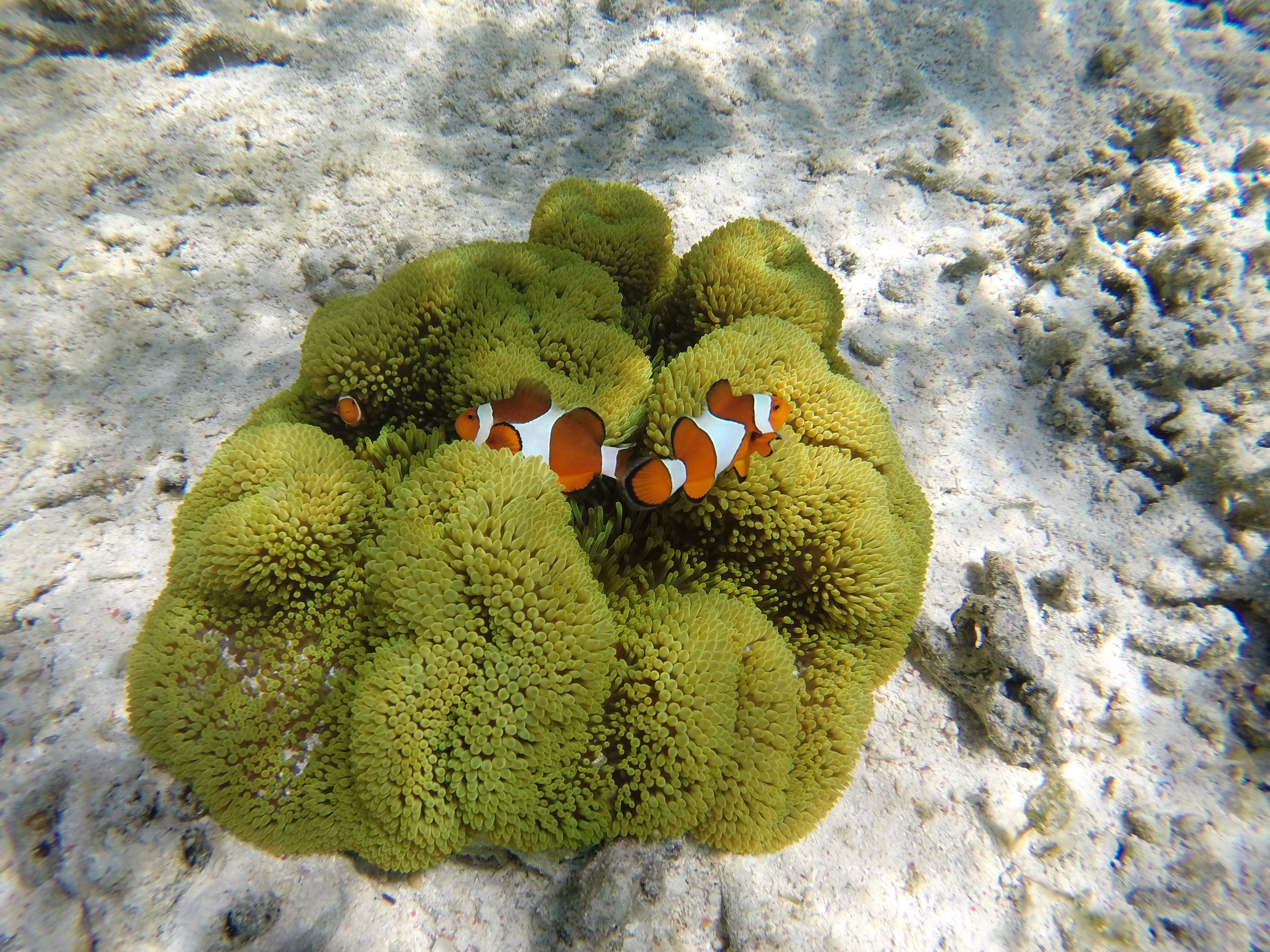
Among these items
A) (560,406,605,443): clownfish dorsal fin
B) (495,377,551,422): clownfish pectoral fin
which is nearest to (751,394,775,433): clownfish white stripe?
(560,406,605,443): clownfish dorsal fin

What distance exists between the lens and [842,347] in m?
2.68

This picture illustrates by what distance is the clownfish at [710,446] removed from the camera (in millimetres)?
1458

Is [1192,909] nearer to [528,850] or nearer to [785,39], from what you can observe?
[528,850]

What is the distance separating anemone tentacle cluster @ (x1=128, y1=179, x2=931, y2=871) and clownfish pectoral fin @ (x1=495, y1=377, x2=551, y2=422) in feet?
0.26

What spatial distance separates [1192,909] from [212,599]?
8.63 ft

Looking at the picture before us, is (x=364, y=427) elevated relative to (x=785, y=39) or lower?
lower

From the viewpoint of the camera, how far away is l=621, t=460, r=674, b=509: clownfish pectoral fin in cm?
145

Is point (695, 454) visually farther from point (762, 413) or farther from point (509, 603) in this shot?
point (509, 603)

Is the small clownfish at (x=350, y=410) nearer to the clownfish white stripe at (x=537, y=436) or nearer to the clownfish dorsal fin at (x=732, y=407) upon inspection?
the clownfish white stripe at (x=537, y=436)

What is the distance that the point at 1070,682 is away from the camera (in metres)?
1.95

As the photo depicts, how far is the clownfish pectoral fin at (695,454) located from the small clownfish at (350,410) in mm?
931

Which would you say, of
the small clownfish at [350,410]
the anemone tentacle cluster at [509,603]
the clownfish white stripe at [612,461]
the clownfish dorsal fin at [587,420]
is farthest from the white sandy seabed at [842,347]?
the clownfish dorsal fin at [587,420]

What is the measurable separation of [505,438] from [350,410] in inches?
22.1

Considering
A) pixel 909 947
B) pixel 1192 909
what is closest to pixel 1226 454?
pixel 1192 909
